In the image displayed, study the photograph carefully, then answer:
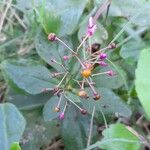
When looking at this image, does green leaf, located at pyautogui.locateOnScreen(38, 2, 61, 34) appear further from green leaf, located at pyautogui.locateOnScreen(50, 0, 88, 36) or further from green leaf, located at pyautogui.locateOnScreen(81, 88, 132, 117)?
green leaf, located at pyautogui.locateOnScreen(81, 88, 132, 117)

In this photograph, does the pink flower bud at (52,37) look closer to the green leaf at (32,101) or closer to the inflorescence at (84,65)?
the inflorescence at (84,65)

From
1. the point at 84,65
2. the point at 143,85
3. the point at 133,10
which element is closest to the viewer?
the point at 143,85

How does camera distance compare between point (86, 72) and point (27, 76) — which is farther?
point (27, 76)

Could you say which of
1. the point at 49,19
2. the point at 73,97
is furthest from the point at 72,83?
the point at 49,19

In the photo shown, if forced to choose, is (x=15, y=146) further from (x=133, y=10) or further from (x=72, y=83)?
(x=133, y=10)

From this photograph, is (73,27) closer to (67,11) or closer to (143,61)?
(67,11)

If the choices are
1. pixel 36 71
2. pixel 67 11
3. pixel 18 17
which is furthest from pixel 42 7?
pixel 18 17
